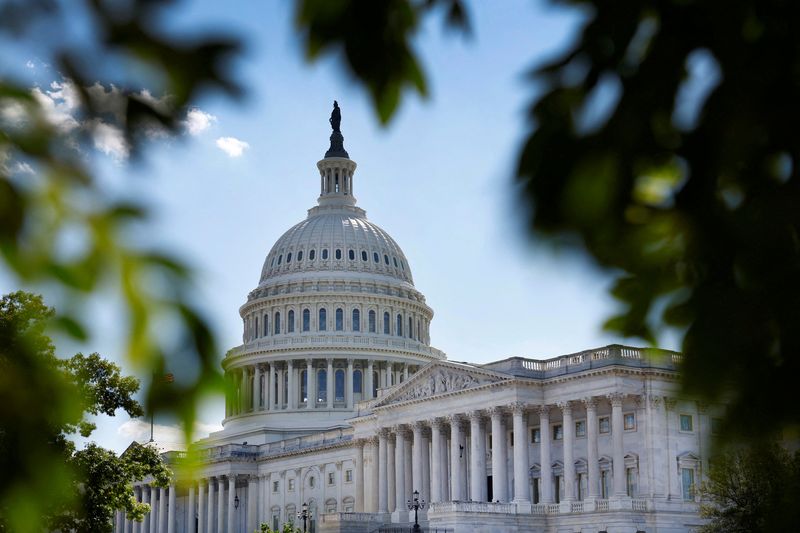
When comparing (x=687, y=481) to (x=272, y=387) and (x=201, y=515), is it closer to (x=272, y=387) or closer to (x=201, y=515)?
(x=201, y=515)

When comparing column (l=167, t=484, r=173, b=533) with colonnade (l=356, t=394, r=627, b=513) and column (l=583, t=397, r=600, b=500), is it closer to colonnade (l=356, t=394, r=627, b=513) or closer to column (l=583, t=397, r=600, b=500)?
colonnade (l=356, t=394, r=627, b=513)

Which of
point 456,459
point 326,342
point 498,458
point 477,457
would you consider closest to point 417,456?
point 456,459

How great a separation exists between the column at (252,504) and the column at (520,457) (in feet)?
166

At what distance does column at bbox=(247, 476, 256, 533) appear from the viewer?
5364 inches

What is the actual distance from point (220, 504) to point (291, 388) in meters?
20.0

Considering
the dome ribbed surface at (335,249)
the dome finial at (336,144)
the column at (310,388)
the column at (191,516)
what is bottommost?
the column at (191,516)

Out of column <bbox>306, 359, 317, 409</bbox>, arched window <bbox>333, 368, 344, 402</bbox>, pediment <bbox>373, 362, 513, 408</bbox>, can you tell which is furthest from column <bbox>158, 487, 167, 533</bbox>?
pediment <bbox>373, 362, 513, 408</bbox>

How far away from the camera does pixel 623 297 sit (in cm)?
418

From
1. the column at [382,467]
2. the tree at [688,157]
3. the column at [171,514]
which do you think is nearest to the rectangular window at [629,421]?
the column at [382,467]

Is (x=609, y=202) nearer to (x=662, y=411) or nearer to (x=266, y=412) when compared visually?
(x=662, y=411)

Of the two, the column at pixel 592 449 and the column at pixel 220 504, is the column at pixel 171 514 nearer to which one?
the column at pixel 220 504

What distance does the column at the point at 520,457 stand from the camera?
9300 centimetres

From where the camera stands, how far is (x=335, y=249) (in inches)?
6339

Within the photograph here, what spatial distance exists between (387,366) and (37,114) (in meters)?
152
